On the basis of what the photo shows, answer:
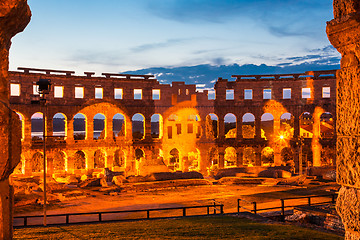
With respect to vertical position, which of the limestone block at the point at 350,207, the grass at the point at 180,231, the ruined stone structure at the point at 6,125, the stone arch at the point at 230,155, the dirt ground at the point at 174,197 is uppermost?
the ruined stone structure at the point at 6,125

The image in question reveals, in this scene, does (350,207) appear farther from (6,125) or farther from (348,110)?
(6,125)

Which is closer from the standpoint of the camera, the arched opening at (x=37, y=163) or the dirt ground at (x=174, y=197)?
the dirt ground at (x=174, y=197)

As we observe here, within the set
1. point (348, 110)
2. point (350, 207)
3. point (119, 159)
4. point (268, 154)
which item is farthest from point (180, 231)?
point (268, 154)

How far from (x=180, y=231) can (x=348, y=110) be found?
7.03 metres

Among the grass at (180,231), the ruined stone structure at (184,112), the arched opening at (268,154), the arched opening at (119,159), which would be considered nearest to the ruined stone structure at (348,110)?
the grass at (180,231)

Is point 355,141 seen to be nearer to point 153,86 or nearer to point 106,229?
point 106,229

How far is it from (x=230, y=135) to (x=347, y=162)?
41051mm

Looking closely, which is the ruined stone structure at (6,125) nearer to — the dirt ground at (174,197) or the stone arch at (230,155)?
the dirt ground at (174,197)

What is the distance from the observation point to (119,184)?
88.4 feet

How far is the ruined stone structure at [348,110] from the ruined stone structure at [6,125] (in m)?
3.54

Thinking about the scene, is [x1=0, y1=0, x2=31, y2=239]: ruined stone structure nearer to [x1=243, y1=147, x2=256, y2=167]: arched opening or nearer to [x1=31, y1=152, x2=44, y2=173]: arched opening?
[x1=31, y1=152, x2=44, y2=173]: arched opening

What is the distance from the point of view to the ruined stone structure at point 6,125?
11.8 ft

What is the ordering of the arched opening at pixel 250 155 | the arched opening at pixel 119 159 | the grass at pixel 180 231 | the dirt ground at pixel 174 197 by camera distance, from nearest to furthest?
the grass at pixel 180 231 → the dirt ground at pixel 174 197 → the arched opening at pixel 250 155 → the arched opening at pixel 119 159

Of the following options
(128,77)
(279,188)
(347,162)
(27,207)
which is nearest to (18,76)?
(128,77)
